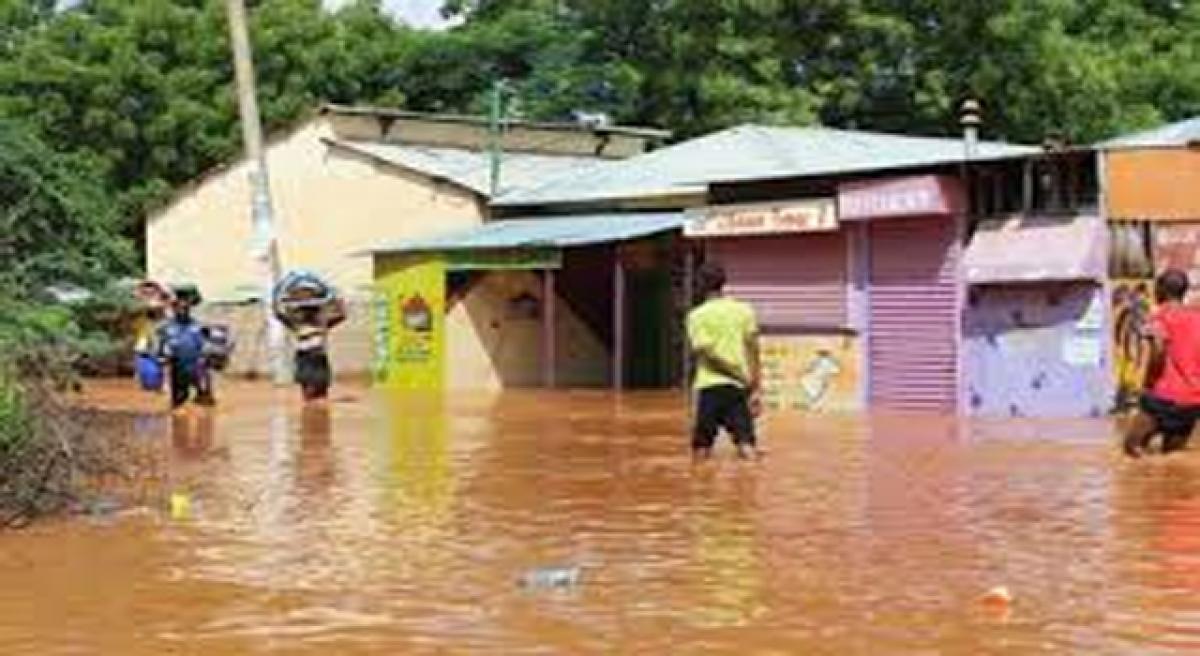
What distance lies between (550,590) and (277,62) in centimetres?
3596

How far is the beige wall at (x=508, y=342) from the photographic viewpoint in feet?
108

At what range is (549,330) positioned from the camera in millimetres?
32844

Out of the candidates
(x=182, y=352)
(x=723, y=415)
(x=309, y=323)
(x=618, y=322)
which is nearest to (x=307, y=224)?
(x=618, y=322)

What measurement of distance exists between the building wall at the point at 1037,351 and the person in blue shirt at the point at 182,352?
877 cm

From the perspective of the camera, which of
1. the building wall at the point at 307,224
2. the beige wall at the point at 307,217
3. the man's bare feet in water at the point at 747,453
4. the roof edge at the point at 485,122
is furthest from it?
the roof edge at the point at 485,122

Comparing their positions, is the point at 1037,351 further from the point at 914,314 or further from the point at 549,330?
the point at 549,330

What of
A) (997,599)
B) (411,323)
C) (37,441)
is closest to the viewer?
(997,599)

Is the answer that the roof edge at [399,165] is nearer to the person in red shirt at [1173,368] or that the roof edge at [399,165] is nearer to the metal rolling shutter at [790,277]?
the metal rolling shutter at [790,277]

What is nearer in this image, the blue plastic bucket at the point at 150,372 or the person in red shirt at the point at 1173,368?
the person in red shirt at the point at 1173,368

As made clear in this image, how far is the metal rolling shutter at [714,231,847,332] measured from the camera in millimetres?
24406

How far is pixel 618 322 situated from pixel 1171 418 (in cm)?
1528

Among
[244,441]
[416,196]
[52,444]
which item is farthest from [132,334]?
[52,444]

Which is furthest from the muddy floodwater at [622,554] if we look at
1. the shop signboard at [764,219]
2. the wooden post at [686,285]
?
the wooden post at [686,285]

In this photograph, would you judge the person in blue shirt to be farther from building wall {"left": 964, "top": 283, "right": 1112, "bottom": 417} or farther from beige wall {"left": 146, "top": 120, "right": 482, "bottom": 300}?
beige wall {"left": 146, "top": 120, "right": 482, "bottom": 300}
